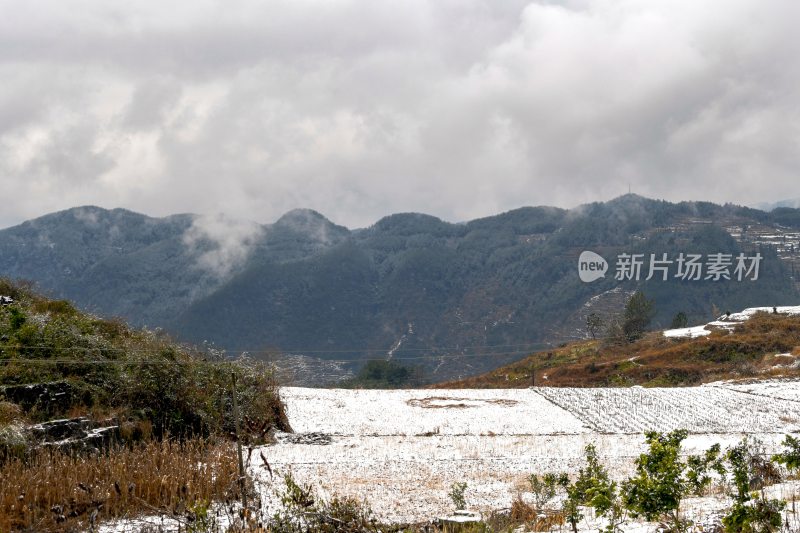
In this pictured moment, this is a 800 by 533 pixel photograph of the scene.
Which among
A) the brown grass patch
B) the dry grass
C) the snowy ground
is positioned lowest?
the brown grass patch

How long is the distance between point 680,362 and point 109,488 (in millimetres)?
43888

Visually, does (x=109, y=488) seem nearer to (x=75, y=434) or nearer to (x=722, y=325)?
(x=75, y=434)

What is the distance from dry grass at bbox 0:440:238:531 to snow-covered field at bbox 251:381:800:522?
116 cm

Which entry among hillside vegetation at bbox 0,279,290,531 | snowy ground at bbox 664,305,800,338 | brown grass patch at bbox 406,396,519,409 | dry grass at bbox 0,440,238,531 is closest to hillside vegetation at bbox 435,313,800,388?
snowy ground at bbox 664,305,800,338

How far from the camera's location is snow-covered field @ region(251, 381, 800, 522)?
1395 cm

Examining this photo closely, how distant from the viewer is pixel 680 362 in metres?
48.7

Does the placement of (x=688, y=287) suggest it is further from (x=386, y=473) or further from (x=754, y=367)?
(x=386, y=473)

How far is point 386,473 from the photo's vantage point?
1520 cm

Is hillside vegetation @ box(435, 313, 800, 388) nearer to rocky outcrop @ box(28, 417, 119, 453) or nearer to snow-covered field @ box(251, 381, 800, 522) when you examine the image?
snow-covered field @ box(251, 381, 800, 522)

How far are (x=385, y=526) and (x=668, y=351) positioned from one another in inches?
1847

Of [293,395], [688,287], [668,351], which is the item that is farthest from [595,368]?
[688,287]

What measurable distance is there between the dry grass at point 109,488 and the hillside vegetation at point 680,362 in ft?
93.2

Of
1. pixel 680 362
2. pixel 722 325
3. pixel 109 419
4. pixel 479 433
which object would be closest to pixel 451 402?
pixel 479 433

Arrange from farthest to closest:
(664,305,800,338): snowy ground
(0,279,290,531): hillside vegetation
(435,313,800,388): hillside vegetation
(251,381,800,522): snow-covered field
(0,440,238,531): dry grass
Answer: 1. (664,305,800,338): snowy ground
2. (435,313,800,388): hillside vegetation
3. (251,381,800,522): snow-covered field
4. (0,279,290,531): hillside vegetation
5. (0,440,238,531): dry grass
